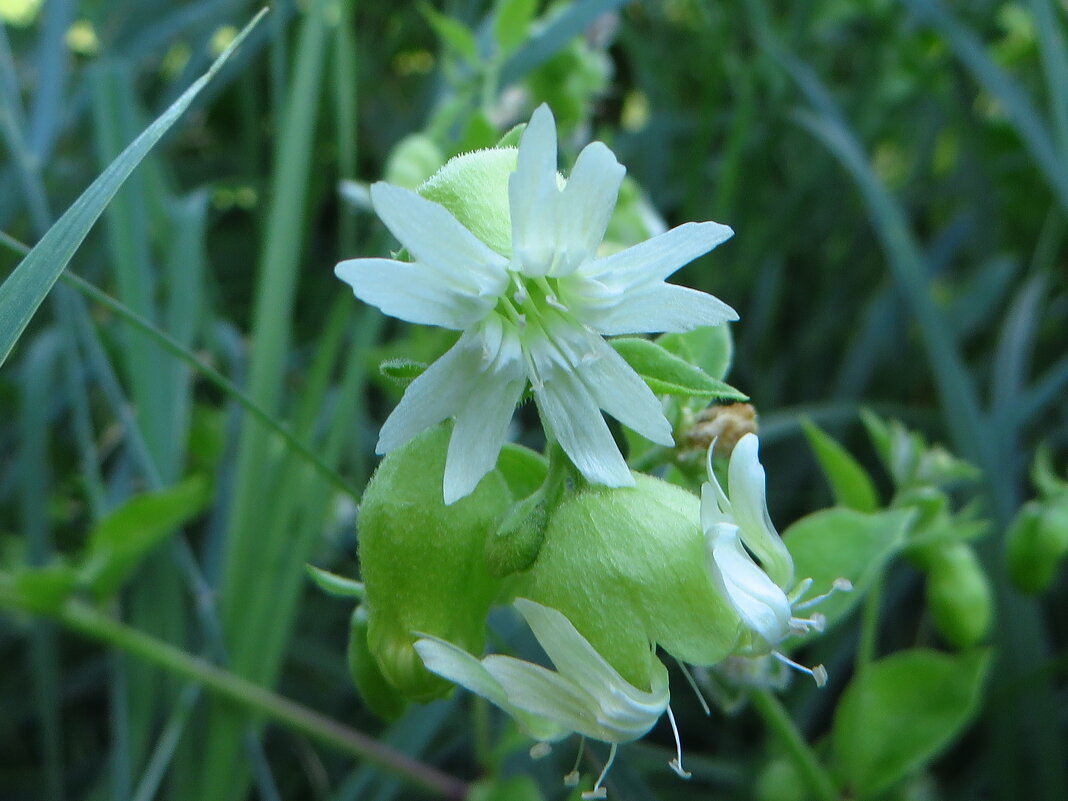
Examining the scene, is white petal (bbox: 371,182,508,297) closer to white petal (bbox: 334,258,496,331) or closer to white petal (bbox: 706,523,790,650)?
white petal (bbox: 334,258,496,331)

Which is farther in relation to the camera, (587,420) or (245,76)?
(245,76)

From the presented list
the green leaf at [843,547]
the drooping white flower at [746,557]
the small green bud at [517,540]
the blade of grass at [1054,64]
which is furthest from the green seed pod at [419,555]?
the blade of grass at [1054,64]

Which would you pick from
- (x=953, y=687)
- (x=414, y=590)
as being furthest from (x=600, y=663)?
(x=953, y=687)

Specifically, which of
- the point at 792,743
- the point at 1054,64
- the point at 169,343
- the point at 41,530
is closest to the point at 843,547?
the point at 792,743

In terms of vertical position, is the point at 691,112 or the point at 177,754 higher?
the point at 691,112

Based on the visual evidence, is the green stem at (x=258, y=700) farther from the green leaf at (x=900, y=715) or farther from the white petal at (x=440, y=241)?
the white petal at (x=440, y=241)

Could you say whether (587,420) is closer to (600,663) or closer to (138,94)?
(600,663)
